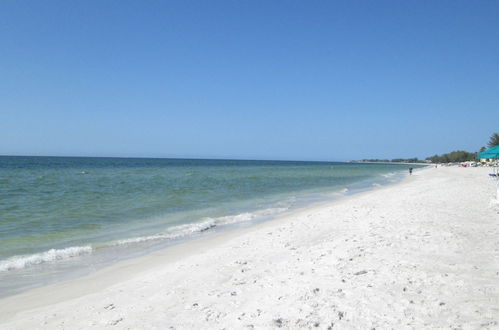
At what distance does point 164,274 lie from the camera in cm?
559

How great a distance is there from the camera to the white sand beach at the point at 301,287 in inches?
134

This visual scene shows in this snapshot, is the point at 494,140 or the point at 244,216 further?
Answer: the point at 494,140

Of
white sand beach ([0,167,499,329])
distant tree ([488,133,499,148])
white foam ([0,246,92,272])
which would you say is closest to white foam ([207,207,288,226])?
white sand beach ([0,167,499,329])

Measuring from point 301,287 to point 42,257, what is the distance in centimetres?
667

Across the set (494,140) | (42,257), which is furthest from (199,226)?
(494,140)

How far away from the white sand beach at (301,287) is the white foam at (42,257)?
181cm

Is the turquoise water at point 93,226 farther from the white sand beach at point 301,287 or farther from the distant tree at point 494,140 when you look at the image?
the distant tree at point 494,140

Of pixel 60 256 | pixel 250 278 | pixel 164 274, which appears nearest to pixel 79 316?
pixel 164 274

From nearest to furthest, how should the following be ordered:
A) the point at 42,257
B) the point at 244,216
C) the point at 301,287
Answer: the point at 301,287 < the point at 42,257 < the point at 244,216

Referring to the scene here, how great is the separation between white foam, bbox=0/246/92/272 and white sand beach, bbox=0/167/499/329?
71.2 inches

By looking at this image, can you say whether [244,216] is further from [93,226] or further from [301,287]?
[301,287]

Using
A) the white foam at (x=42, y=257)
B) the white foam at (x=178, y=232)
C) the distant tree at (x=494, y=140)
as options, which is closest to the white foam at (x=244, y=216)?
the white foam at (x=178, y=232)

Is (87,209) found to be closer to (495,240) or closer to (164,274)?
(164,274)

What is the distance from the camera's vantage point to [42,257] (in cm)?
734
